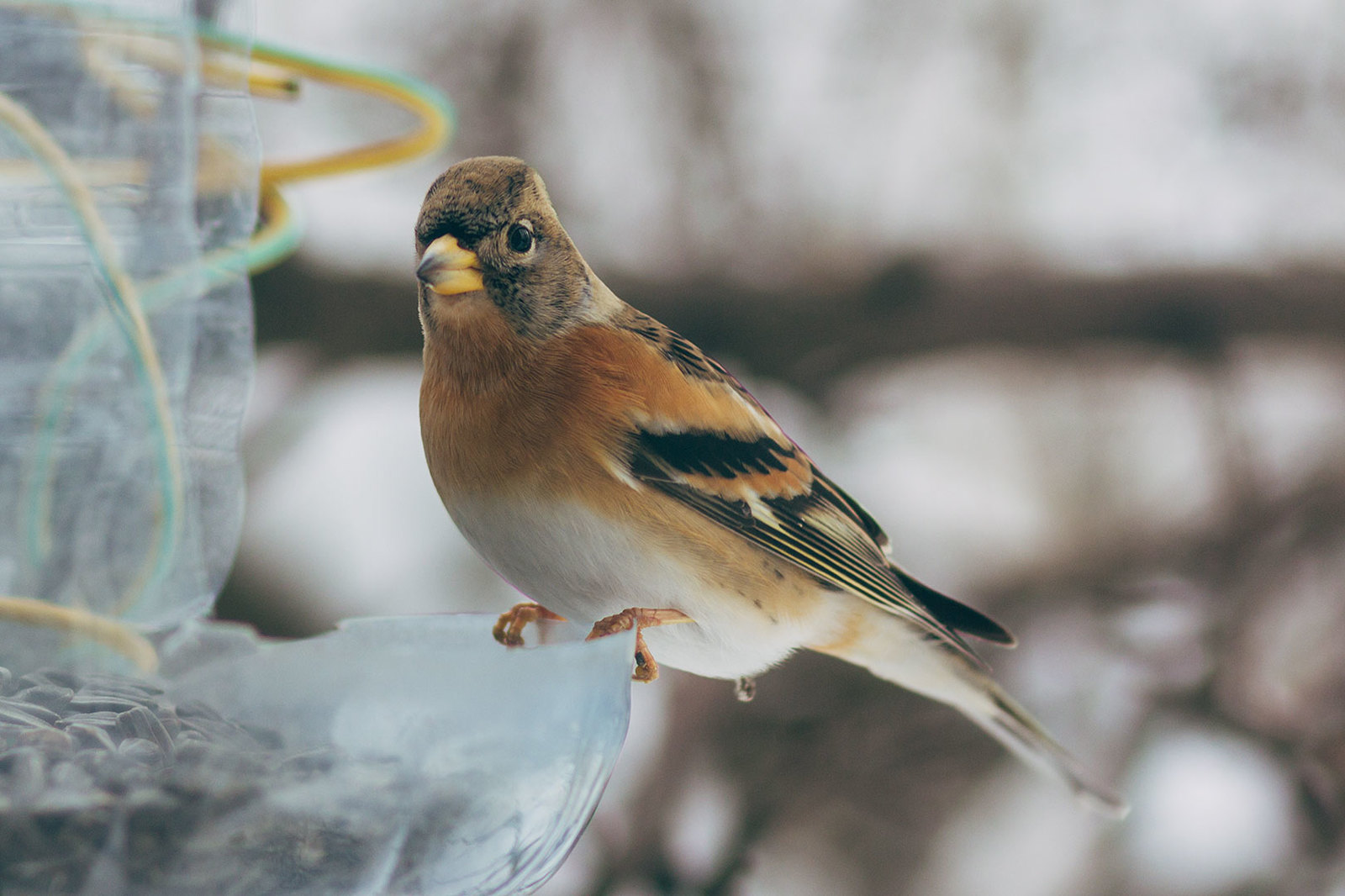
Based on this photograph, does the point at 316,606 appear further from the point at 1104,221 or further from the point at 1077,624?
the point at 1104,221

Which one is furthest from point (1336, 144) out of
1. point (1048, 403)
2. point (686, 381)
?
point (686, 381)

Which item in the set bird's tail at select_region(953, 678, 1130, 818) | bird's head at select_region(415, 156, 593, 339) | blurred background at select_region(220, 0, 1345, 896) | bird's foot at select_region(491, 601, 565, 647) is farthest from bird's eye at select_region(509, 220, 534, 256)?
blurred background at select_region(220, 0, 1345, 896)

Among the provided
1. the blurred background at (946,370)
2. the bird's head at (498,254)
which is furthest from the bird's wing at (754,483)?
the blurred background at (946,370)

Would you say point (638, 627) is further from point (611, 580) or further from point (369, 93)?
point (369, 93)

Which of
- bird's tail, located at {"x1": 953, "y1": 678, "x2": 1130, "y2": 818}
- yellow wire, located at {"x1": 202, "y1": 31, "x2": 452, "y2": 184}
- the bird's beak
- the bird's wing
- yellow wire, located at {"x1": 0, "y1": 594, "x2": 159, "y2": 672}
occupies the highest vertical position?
yellow wire, located at {"x1": 202, "y1": 31, "x2": 452, "y2": 184}

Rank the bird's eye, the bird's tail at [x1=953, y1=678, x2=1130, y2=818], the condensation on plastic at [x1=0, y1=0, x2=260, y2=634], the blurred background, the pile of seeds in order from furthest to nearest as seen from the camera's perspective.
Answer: the blurred background, the bird's tail at [x1=953, y1=678, x2=1130, y2=818], the condensation on plastic at [x1=0, y1=0, x2=260, y2=634], the bird's eye, the pile of seeds

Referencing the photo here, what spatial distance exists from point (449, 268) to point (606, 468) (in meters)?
0.24

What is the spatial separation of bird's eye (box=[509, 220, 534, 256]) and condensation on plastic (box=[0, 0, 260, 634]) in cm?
45

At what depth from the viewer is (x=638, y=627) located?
1043mm

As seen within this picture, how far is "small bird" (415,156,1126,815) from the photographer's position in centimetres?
107

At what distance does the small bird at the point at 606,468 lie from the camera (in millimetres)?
1067

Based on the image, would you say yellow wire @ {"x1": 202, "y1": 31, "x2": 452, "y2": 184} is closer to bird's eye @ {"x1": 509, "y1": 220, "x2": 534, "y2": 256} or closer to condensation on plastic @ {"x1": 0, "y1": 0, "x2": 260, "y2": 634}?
condensation on plastic @ {"x1": 0, "y1": 0, "x2": 260, "y2": 634}

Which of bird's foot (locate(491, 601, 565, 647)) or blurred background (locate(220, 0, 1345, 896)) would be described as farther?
blurred background (locate(220, 0, 1345, 896))

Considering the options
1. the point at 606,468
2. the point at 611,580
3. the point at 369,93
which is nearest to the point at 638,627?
the point at 611,580
